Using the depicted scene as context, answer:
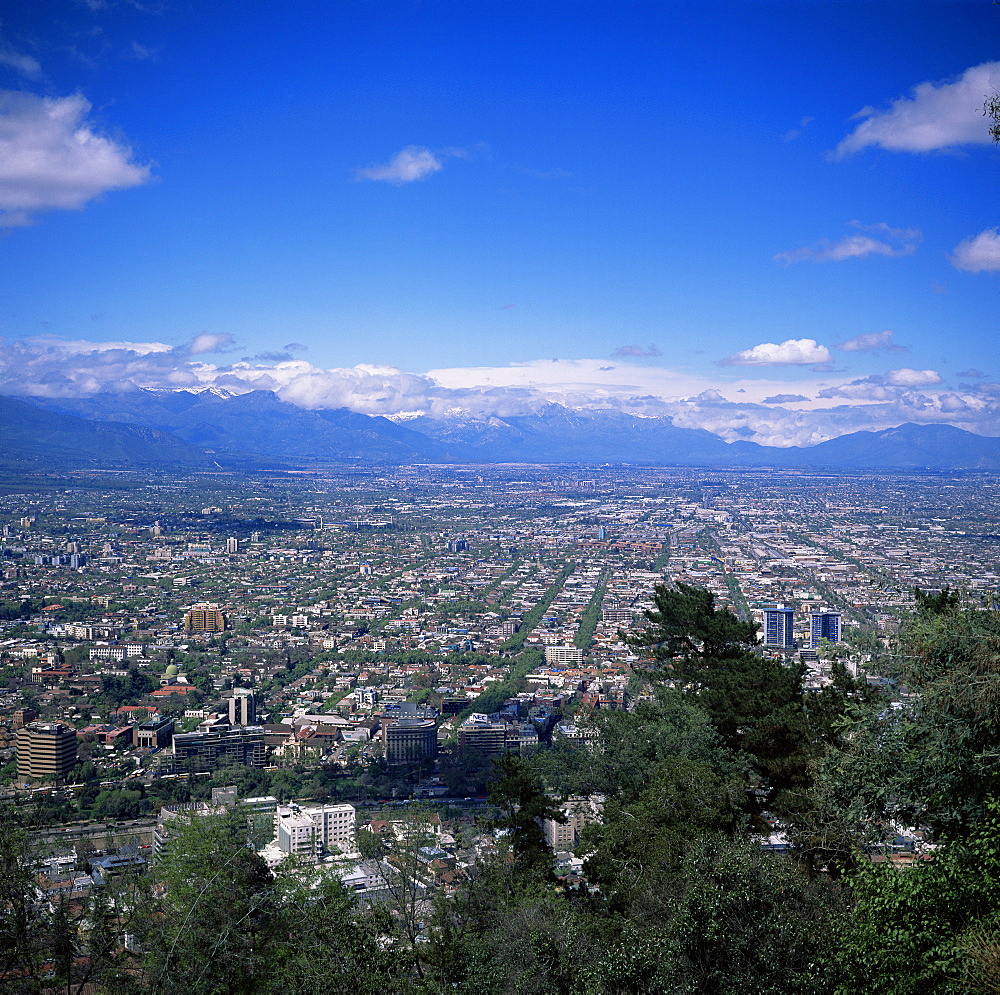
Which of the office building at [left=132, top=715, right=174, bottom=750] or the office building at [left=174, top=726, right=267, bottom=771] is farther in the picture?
the office building at [left=132, top=715, right=174, bottom=750]

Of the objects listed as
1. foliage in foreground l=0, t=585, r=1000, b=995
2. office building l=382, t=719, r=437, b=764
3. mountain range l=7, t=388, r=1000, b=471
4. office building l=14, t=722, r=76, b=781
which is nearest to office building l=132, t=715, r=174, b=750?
office building l=14, t=722, r=76, b=781

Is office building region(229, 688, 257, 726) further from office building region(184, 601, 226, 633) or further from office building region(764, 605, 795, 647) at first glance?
office building region(764, 605, 795, 647)

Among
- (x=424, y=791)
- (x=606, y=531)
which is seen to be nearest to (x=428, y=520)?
(x=606, y=531)

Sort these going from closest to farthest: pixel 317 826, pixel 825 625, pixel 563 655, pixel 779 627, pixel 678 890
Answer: pixel 678 890 → pixel 317 826 → pixel 825 625 → pixel 779 627 → pixel 563 655

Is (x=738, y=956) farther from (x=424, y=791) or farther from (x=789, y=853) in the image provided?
(x=424, y=791)

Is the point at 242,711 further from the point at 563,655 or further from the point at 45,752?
the point at 563,655

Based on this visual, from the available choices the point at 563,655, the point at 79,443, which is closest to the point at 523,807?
the point at 563,655
